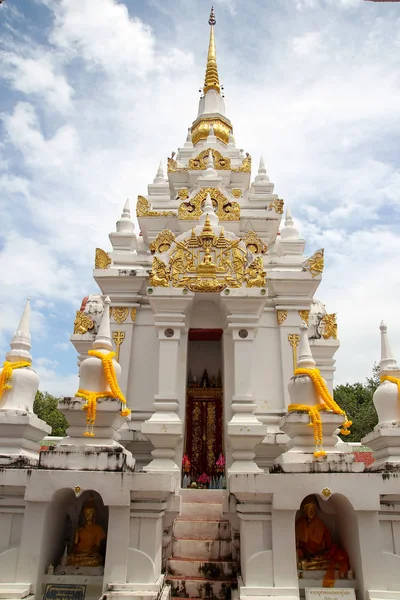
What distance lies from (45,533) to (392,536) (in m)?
4.99

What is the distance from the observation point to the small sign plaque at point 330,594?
6320 millimetres

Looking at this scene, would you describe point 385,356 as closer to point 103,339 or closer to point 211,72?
point 103,339

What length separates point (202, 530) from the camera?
8375mm

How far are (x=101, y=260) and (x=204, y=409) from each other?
206 inches

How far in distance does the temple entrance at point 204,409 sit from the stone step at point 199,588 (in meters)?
5.20

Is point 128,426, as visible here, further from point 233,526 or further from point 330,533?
point 330,533

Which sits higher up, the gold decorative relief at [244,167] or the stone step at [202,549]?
the gold decorative relief at [244,167]

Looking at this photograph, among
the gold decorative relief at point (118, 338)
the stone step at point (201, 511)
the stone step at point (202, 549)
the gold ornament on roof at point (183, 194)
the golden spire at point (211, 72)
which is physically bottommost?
the stone step at point (202, 549)

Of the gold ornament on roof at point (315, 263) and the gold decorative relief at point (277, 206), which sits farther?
the gold decorative relief at point (277, 206)

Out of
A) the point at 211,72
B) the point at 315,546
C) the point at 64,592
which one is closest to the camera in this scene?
the point at 64,592

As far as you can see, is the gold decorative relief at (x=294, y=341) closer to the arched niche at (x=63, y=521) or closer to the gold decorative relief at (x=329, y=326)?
the gold decorative relief at (x=329, y=326)

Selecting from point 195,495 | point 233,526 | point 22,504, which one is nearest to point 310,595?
point 233,526

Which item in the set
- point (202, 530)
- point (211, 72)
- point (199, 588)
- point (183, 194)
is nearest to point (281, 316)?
point (183, 194)

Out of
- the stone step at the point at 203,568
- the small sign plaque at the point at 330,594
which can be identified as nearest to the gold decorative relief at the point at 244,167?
the stone step at the point at 203,568
